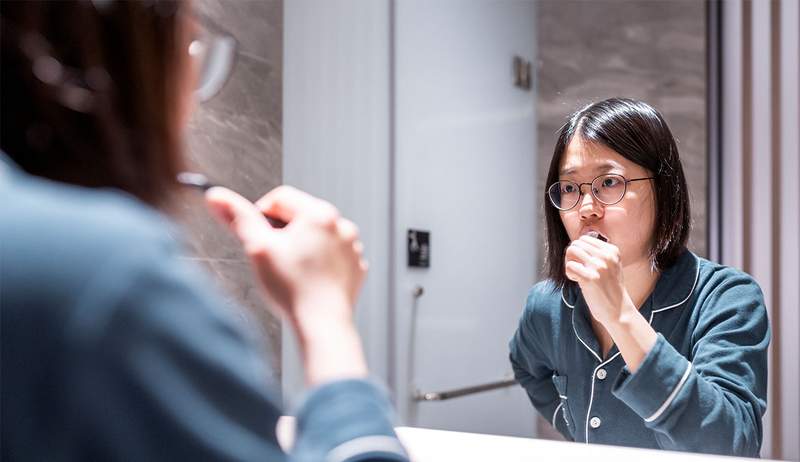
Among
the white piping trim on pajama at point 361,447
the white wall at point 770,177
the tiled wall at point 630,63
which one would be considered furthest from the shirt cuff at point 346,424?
the white wall at point 770,177

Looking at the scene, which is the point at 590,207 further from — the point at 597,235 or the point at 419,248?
the point at 419,248

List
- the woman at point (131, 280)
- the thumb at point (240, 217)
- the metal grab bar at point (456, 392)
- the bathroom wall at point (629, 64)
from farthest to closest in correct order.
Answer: the metal grab bar at point (456, 392)
the bathroom wall at point (629, 64)
the thumb at point (240, 217)
the woman at point (131, 280)

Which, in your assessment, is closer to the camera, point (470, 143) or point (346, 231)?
point (346, 231)

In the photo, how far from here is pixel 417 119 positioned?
1.40m

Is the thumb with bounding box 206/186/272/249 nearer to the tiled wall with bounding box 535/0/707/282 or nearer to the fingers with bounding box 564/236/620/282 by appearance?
the fingers with bounding box 564/236/620/282

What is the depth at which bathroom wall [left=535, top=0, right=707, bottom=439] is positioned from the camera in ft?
3.38

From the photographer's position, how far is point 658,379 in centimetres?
67

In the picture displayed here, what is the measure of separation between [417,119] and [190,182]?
3.43 ft

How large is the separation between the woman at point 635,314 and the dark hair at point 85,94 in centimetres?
49

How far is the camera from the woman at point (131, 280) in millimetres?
233

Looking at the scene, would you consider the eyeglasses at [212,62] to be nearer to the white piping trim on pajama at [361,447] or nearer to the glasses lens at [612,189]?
the white piping trim on pajama at [361,447]

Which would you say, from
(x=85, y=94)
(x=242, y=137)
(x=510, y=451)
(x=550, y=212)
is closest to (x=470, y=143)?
(x=242, y=137)

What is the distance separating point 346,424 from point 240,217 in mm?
106

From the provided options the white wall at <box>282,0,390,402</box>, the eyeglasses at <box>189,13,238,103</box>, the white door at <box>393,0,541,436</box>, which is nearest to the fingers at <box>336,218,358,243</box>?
the eyeglasses at <box>189,13,238,103</box>
